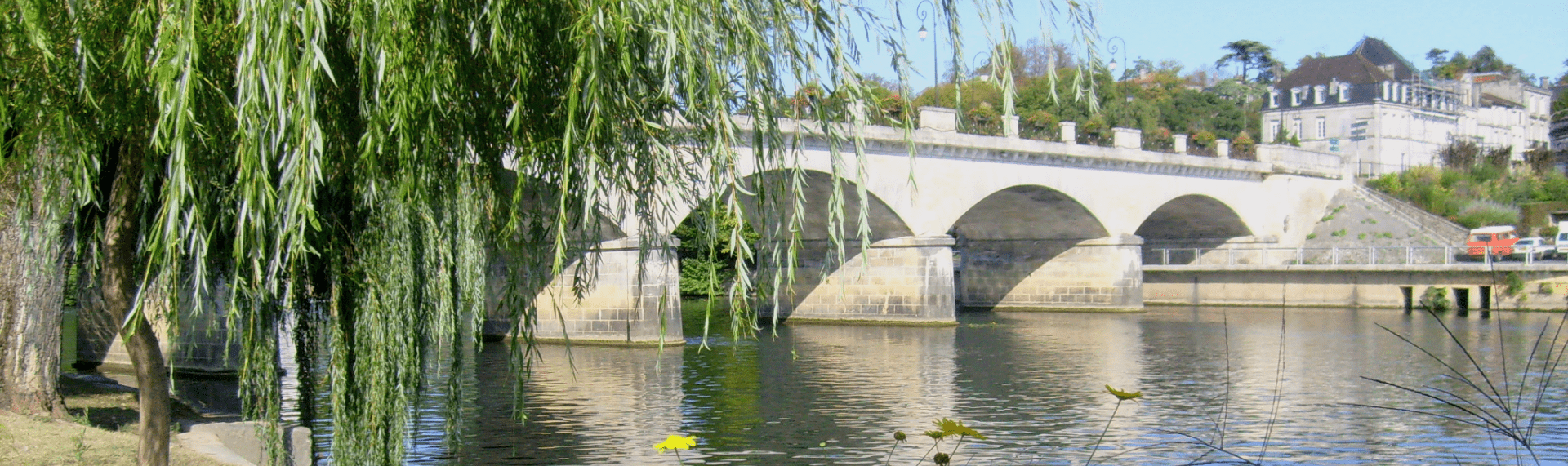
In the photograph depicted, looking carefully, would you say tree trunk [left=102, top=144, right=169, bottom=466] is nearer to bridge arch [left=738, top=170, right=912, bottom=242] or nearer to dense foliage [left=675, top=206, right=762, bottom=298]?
dense foliage [left=675, top=206, right=762, bottom=298]

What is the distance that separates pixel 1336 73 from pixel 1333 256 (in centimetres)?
3373

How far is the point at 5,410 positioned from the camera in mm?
8891

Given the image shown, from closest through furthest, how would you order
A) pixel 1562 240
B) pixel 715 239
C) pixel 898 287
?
pixel 715 239 < pixel 898 287 < pixel 1562 240

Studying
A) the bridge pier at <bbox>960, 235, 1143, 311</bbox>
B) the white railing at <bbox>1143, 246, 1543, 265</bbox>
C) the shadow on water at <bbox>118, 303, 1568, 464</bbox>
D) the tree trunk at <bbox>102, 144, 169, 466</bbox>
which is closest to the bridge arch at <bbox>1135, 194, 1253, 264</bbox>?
the white railing at <bbox>1143, 246, 1543, 265</bbox>

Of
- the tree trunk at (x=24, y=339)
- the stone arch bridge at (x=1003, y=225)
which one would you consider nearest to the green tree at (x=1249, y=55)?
the stone arch bridge at (x=1003, y=225)

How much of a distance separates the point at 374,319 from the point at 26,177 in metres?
1.42

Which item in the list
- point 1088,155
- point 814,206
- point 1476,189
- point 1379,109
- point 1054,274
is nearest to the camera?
point 814,206

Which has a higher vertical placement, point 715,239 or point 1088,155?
point 1088,155

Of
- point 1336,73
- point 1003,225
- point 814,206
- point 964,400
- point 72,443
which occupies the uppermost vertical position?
point 1336,73

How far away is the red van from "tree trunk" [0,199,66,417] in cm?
2902

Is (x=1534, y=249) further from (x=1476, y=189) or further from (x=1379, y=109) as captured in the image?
(x=1379, y=109)

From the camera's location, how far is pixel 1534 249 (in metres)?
30.2

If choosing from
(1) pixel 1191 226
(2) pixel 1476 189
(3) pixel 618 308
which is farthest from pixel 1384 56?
(3) pixel 618 308

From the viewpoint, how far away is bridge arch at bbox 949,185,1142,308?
3244 centimetres
